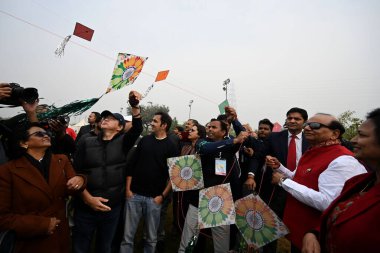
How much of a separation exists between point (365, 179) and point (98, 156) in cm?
267

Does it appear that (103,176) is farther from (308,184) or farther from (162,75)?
(308,184)

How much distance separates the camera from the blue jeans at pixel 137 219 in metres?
3.18

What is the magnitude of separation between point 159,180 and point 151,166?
0.22 metres

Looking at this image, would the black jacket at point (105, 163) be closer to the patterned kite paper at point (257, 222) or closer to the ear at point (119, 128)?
the ear at point (119, 128)

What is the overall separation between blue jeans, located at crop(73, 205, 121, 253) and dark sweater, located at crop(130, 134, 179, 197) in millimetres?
446

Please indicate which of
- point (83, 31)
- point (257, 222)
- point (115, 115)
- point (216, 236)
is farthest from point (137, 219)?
point (83, 31)

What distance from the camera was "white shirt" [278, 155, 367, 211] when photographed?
196 cm

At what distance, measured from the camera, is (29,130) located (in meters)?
2.32

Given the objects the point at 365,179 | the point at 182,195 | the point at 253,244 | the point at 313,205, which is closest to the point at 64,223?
the point at 182,195

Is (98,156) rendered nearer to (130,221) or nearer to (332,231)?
(130,221)

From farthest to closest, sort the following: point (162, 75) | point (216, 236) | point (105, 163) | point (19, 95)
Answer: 1. point (162, 75)
2. point (216, 236)
3. point (105, 163)
4. point (19, 95)

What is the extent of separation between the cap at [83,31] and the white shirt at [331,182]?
3165 mm

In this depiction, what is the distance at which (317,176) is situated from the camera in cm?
216

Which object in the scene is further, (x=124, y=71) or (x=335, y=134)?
(x=124, y=71)
